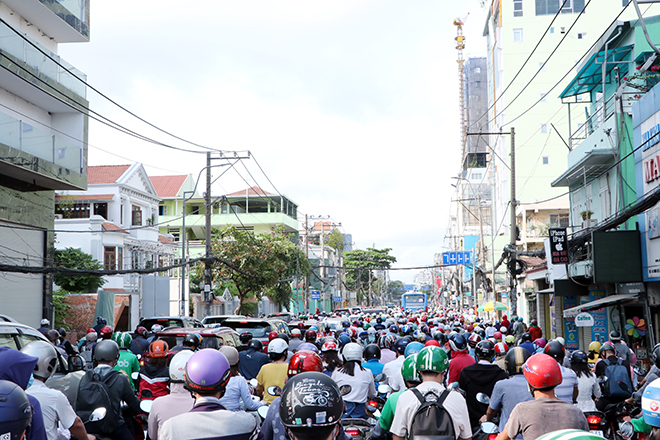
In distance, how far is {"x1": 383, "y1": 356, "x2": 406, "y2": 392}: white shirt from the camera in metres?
8.54

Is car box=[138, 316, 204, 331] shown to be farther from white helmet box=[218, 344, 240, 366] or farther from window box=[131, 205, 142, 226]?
window box=[131, 205, 142, 226]

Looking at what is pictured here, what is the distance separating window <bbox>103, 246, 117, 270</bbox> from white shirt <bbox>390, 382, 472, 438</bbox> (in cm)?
3536

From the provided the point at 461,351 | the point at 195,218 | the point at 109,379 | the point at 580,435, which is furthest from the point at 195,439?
the point at 195,218

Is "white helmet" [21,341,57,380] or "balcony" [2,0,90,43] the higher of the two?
"balcony" [2,0,90,43]

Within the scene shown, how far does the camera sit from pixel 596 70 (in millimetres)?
23531

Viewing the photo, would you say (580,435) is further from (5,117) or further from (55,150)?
(55,150)

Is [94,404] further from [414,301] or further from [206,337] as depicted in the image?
[414,301]

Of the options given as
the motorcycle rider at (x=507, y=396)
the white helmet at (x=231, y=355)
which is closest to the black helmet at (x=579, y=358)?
the motorcycle rider at (x=507, y=396)

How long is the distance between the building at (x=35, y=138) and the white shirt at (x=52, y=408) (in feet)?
54.1

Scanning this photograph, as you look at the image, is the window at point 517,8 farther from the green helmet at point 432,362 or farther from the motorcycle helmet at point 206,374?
the motorcycle helmet at point 206,374

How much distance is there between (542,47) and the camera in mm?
60375

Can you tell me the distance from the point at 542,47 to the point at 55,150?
160ft

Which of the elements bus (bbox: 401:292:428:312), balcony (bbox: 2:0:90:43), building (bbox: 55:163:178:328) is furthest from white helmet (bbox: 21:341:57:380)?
bus (bbox: 401:292:428:312)

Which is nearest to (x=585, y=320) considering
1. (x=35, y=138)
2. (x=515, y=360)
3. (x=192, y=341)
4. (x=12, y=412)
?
(x=192, y=341)
